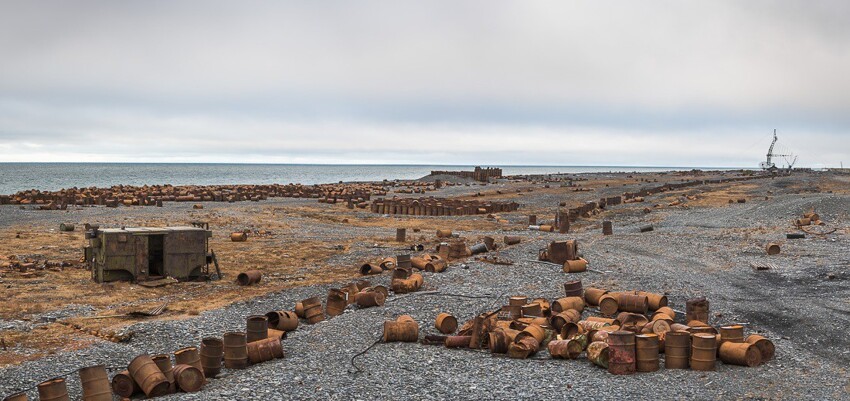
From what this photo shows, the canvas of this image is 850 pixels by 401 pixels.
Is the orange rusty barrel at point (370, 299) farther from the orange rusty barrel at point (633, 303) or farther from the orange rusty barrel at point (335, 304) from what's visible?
the orange rusty barrel at point (633, 303)

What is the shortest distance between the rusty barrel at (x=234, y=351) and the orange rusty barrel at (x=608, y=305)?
23.3ft

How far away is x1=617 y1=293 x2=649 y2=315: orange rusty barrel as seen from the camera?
1315cm

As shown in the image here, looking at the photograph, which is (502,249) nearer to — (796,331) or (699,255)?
(699,255)

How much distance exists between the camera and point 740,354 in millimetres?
9938

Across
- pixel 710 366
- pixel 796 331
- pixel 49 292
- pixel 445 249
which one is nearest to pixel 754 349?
pixel 710 366

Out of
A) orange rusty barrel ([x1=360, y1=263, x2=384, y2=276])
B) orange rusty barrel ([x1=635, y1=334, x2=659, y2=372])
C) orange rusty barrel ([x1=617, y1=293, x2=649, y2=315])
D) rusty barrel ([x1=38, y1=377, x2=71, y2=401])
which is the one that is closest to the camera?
rusty barrel ([x1=38, y1=377, x2=71, y2=401])

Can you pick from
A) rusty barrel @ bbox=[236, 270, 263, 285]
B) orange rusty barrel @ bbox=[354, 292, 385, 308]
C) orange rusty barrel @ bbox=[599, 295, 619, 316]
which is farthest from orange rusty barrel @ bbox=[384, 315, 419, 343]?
rusty barrel @ bbox=[236, 270, 263, 285]

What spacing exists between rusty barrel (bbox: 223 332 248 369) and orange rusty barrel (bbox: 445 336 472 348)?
3.35m

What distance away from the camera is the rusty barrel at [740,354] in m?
9.91

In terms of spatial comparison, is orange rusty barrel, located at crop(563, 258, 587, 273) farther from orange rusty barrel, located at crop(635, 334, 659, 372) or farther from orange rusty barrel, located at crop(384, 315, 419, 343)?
orange rusty barrel, located at crop(635, 334, 659, 372)

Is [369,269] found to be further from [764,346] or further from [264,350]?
[764,346]

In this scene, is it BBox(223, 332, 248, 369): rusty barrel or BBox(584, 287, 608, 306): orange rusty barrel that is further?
BBox(584, 287, 608, 306): orange rusty barrel

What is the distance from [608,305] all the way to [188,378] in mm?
8161

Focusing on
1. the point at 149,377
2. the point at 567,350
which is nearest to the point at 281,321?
the point at 149,377
